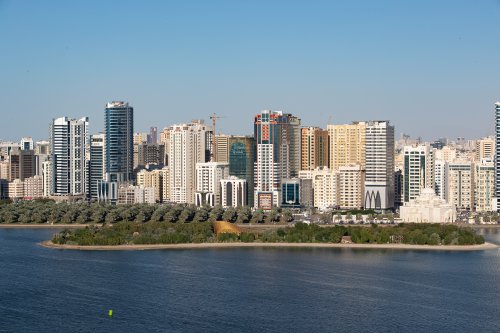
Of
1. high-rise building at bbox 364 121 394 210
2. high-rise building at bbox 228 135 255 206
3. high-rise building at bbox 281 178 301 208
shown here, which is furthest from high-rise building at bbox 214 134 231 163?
high-rise building at bbox 364 121 394 210

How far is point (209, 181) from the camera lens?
97.3 ft

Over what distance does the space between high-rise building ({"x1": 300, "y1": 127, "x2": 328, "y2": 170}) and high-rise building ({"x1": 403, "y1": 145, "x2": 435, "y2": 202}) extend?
5.05 metres

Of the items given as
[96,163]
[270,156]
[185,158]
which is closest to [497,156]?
[270,156]

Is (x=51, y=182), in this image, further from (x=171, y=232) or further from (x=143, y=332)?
(x=143, y=332)

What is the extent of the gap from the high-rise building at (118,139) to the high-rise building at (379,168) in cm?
918

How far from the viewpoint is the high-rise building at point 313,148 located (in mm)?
31969

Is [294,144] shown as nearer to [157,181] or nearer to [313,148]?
[313,148]

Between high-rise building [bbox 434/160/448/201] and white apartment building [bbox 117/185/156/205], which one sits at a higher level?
high-rise building [bbox 434/160/448/201]

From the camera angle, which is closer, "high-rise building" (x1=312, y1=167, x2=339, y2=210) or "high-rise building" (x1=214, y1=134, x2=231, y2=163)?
"high-rise building" (x1=312, y1=167, x2=339, y2=210)

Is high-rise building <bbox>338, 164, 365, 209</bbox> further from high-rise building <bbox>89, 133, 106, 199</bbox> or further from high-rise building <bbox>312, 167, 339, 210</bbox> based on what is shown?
high-rise building <bbox>89, 133, 106, 199</bbox>

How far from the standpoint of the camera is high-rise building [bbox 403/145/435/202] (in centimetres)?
2712

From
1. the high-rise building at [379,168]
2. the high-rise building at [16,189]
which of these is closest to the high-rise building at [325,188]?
the high-rise building at [379,168]

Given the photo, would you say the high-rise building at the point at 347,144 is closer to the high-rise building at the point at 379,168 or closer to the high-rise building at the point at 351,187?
the high-rise building at the point at 351,187

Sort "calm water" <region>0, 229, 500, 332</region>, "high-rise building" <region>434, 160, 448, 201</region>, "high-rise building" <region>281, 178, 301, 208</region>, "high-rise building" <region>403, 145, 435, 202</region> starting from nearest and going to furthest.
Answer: "calm water" <region>0, 229, 500, 332</region> → "high-rise building" <region>403, 145, 435, 202</region> → "high-rise building" <region>281, 178, 301, 208</region> → "high-rise building" <region>434, 160, 448, 201</region>
